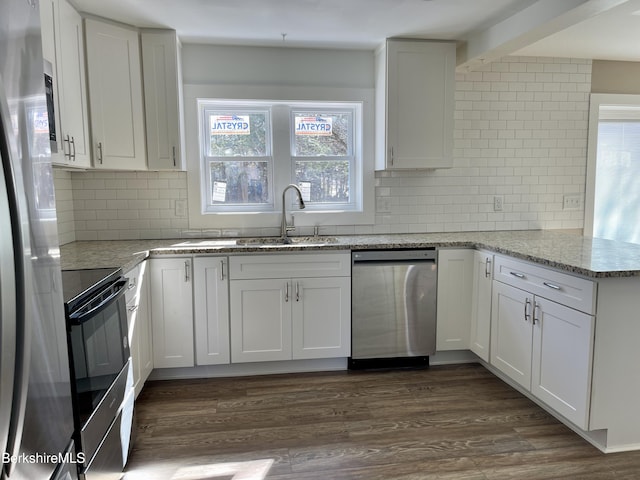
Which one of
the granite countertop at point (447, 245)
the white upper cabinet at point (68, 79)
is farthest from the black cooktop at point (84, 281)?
the white upper cabinet at point (68, 79)

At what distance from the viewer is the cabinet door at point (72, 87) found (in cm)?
232

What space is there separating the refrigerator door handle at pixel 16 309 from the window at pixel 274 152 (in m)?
2.56

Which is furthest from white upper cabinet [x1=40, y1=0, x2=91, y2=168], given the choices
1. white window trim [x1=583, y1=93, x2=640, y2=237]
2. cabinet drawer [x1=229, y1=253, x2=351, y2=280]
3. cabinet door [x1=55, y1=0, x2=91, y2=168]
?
white window trim [x1=583, y1=93, x2=640, y2=237]

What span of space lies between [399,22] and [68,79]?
6.73 ft

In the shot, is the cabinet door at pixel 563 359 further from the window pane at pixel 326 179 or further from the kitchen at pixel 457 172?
the window pane at pixel 326 179

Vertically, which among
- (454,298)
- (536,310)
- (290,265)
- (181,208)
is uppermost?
(181,208)

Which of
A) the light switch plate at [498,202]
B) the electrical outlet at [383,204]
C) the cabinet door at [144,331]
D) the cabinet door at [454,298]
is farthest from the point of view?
the light switch plate at [498,202]

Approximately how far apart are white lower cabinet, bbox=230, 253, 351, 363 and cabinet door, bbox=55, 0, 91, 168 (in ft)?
3.69

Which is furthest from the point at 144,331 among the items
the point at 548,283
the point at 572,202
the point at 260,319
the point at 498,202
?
the point at 572,202

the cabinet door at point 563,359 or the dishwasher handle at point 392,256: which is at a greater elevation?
the dishwasher handle at point 392,256

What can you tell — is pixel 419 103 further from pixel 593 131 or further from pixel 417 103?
pixel 593 131

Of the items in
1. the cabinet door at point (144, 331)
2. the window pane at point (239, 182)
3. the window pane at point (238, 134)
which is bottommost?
the cabinet door at point (144, 331)

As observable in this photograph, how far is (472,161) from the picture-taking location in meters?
3.57

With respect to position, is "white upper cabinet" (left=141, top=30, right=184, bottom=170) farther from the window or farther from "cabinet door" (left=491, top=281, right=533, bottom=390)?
"cabinet door" (left=491, top=281, right=533, bottom=390)
